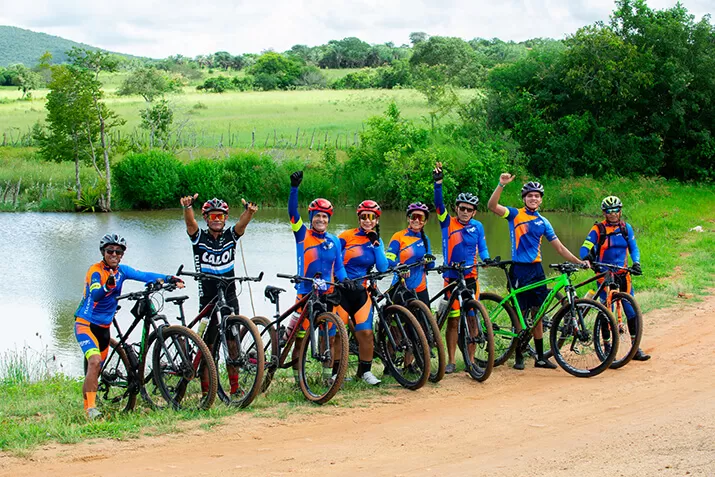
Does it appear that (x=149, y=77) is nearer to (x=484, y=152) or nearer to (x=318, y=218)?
(x=484, y=152)

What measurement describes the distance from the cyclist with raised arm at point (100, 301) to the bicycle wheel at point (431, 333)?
240cm

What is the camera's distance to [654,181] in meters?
39.0

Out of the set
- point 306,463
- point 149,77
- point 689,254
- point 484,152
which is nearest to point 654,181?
point 484,152

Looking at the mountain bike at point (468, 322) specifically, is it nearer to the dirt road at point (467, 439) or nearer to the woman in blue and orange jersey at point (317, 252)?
the dirt road at point (467, 439)

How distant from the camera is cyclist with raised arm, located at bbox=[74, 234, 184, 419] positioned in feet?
27.1

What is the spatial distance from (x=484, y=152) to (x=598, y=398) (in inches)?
1201

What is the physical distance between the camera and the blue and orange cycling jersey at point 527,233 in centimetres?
1004

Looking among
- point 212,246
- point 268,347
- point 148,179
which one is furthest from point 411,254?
point 148,179

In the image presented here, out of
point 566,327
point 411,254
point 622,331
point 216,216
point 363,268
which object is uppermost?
point 216,216

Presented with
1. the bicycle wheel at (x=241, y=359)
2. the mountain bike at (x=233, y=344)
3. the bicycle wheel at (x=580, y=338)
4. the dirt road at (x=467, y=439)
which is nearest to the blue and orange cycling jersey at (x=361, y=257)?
the mountain bike at (x=233, y=344)

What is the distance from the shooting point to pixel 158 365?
8.27 m

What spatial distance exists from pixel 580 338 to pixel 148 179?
30.6 meters

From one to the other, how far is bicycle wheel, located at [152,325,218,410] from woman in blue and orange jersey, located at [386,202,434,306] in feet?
8.06

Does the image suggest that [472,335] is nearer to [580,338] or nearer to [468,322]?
[468,322]
